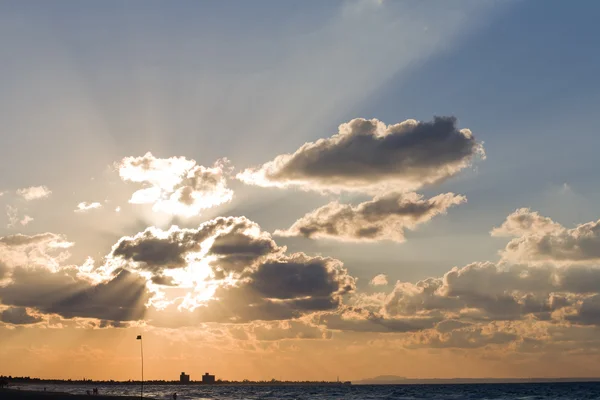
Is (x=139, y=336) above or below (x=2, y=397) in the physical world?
above

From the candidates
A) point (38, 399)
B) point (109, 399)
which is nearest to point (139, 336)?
point (38, 399)

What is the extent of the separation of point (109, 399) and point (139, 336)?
4837cm

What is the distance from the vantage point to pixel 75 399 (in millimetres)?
154875

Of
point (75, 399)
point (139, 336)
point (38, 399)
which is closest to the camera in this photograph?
point (139, 336)

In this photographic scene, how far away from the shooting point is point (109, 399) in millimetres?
161875

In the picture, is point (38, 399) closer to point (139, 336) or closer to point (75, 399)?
point (75, 399)

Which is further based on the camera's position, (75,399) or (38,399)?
(75,399)

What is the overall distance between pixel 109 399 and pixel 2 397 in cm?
2438

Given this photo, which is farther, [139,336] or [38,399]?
[38,399]

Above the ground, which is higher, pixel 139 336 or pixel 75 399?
pixel 139 336

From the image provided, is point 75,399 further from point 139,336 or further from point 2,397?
point 139,336

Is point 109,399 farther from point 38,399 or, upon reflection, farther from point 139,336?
point 139,336

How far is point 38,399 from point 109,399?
22.0 m

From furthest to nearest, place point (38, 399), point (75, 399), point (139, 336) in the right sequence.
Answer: point (75, 399) → point (38, 399) → point (139, 336)
